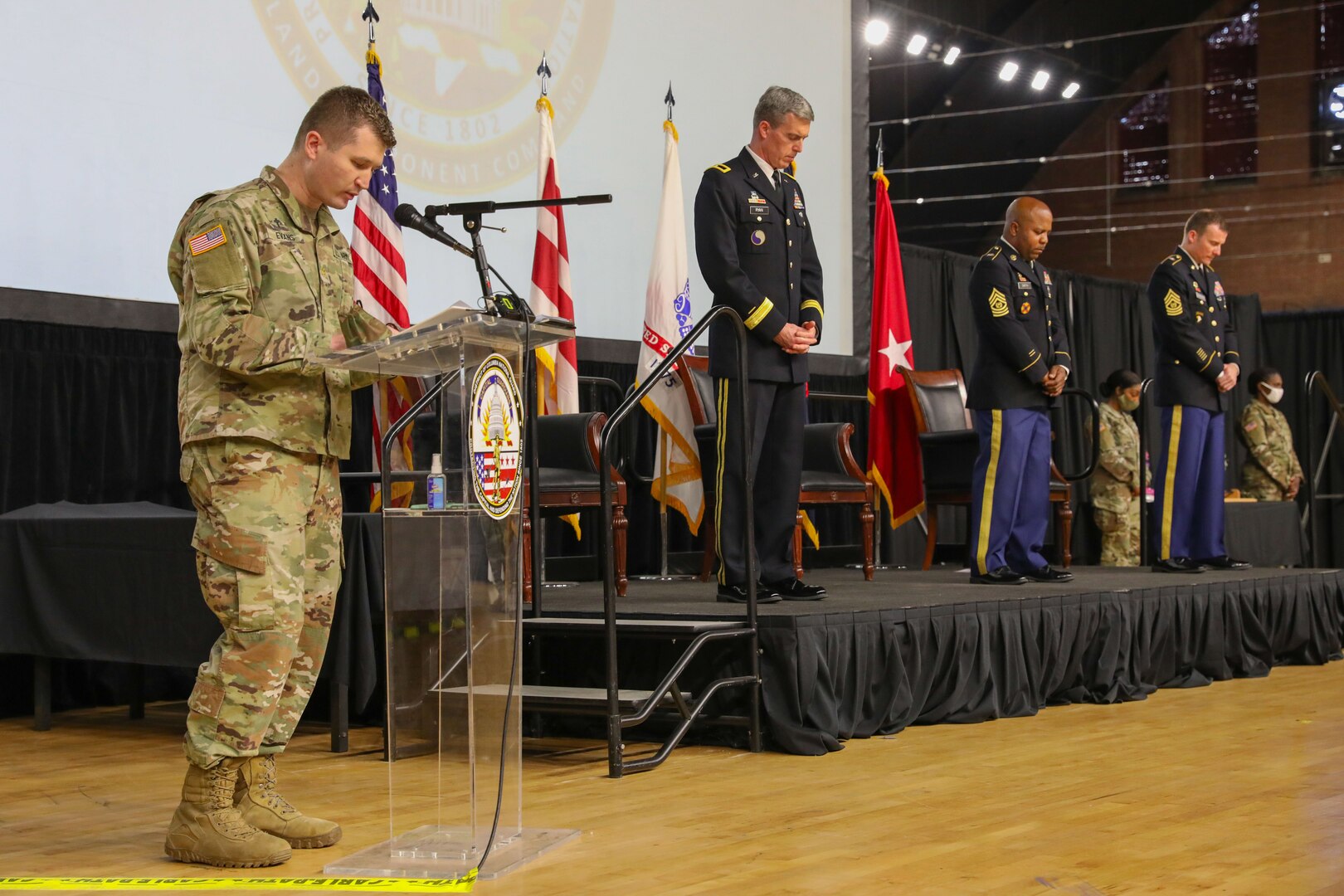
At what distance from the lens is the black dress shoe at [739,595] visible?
4.27 m

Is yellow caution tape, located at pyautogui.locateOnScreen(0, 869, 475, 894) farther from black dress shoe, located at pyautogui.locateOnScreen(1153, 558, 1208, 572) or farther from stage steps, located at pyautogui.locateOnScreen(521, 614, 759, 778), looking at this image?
black dress shoe, located at pyautogui.locateOnScreen(1153, 558, 1208, 572)

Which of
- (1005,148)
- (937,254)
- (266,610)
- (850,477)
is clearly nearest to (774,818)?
(266,610)

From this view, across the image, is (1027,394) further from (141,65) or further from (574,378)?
(141,65)

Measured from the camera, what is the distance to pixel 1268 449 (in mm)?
9766

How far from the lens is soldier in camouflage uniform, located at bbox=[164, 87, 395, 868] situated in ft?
8.04

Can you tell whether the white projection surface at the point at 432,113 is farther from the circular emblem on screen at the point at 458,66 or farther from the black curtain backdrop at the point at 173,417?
the black curtain backdrop at the point at 173,417

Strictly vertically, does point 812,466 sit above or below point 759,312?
below

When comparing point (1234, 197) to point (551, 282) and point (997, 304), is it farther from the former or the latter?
point (551, 282)

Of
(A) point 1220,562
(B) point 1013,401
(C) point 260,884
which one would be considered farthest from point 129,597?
(A) point 1220,562

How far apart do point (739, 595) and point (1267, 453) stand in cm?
664

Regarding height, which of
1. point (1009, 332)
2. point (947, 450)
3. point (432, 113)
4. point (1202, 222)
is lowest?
point (947, 450)

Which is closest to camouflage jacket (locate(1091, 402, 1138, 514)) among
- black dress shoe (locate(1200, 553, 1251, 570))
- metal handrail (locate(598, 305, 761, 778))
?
black dress shoe (locate(1200, 553, 1251, 570))

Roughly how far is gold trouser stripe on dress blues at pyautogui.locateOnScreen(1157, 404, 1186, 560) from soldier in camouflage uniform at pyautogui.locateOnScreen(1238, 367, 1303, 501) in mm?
4181

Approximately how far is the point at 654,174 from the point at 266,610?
4272mm
